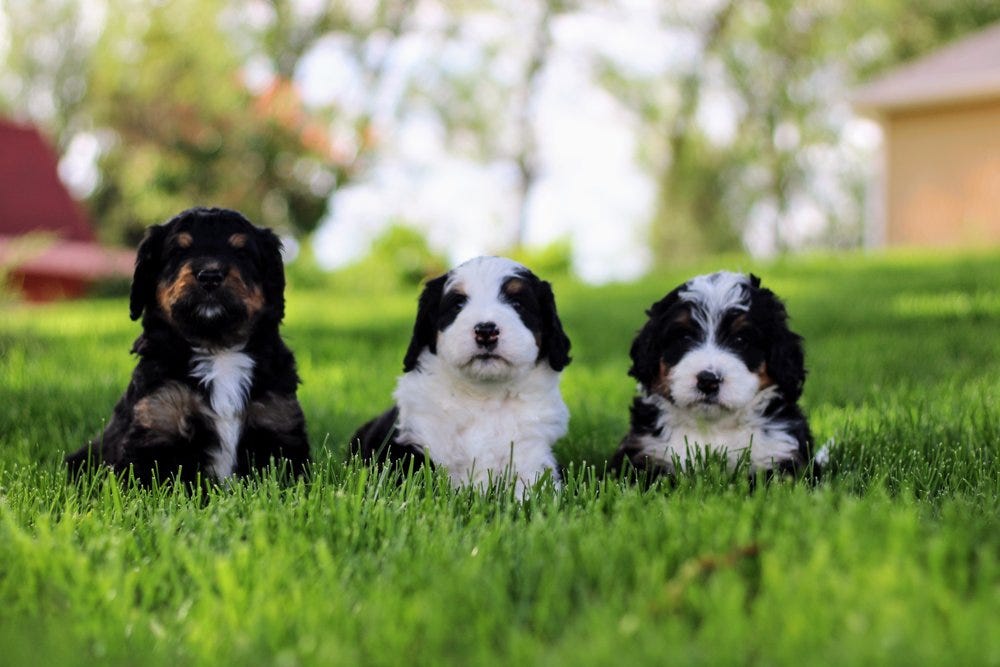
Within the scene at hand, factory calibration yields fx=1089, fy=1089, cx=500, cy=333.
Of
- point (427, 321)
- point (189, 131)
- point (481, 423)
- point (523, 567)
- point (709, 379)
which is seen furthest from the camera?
point (189, 131)

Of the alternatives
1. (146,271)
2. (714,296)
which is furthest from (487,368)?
(146,271)

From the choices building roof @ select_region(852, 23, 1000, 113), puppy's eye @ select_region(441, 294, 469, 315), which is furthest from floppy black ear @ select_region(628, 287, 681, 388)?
building roof @ select_region(852, 23, 1000, 113)

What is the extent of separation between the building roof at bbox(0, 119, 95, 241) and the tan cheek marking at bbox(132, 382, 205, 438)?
863 inches

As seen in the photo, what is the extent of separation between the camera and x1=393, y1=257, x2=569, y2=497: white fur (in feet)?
15.9

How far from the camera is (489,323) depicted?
4.56 metres

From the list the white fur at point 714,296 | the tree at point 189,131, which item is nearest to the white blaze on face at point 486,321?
the white fur at point 714,296

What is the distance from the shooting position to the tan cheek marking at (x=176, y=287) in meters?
4.61

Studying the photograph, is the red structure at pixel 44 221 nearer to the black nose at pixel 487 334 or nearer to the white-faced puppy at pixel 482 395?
the white-faced puppy at pixel 482 395

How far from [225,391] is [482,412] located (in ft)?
3.74

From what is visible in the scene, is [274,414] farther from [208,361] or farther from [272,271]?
[272,271]

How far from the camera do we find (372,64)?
31.9 metres

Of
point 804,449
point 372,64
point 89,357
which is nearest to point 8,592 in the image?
point 804,449

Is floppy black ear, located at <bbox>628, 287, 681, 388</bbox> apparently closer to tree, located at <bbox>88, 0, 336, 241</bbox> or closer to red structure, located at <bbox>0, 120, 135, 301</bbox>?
red structure, located at <bbox>0, 120, 135, 301</bbox>

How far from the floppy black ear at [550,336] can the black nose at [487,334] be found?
0.40 m
